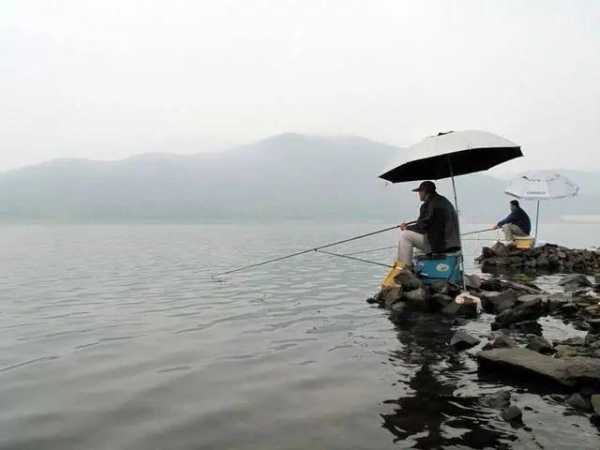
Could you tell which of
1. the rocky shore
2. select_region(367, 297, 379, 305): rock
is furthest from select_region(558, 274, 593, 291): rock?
select_region(367, 297, 379, 305): rock

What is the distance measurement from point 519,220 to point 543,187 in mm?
2361

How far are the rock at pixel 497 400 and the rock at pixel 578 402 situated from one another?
0.80 metres

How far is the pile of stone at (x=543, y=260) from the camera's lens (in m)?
27.1

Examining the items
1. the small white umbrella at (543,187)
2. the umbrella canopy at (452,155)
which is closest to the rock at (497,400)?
the umbrella canopy at (452,155)

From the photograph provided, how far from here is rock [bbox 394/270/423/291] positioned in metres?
14.6

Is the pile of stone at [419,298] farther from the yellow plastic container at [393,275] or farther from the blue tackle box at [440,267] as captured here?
the blue tackle box at [440,267]

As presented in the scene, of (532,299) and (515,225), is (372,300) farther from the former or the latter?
(515,225)

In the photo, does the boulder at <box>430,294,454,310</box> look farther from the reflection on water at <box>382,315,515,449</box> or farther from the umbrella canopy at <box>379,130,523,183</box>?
the reflection on water at <box>382,315,515,449</box>

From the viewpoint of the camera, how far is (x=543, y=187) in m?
27.8

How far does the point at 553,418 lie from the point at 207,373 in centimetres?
542

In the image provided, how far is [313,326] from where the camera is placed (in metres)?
12.5

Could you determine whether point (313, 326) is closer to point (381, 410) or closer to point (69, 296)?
point (381, 410)

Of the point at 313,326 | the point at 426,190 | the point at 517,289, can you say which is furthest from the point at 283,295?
the point at 517,289

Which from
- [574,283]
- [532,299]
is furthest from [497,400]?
[574,283]
